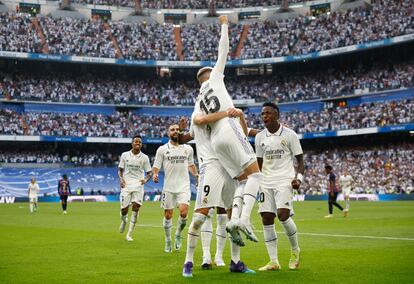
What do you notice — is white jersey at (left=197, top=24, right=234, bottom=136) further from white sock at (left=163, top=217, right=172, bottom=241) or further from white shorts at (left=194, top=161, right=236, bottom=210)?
white sock at (left=163, top=217, right=172, bottom=241)

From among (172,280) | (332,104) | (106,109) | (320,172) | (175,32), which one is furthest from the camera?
(175,32)

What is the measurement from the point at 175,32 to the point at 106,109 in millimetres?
15810

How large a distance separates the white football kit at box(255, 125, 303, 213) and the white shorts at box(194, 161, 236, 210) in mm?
1115

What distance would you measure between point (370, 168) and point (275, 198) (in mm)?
54253

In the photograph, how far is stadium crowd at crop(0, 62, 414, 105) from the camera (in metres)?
71.1

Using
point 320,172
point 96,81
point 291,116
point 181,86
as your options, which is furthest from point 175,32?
point 320,172

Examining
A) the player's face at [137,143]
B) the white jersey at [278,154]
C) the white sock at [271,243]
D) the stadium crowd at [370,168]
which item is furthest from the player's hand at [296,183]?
the stadium crowd at [370,168]

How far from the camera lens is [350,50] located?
69562 mm

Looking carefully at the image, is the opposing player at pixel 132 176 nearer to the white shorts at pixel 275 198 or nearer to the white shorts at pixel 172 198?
the white shorts at pixel 172 198

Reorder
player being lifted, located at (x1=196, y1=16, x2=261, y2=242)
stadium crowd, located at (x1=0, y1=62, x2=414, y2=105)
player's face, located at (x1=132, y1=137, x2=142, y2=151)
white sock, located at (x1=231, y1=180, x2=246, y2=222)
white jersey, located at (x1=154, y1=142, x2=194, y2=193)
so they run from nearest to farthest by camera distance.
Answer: white sock, located at (x1=231, y1=180, x2=246, y2=222), player being lifted, located at (x1=196, y1=16, x2=261, y2=242), white jersey, located at (x1=154, y1=142, x2=194, y2=193), player's face, located at (x1=132, y1=137, x2=142, y2=151), stadium crowd, located at (x1=0, y1=62, x2=414, y2=105)

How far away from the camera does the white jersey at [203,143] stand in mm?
9891

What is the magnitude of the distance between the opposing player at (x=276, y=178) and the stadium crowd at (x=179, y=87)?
5966 cm

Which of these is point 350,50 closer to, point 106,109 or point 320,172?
point 320,172

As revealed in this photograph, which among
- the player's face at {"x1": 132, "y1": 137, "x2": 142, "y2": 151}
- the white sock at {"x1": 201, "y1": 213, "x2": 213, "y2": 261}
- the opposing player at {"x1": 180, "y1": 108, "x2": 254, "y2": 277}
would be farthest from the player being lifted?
the player's face at {"x1": 132, "y1": 137, "x2": 142, "y2": 151}
